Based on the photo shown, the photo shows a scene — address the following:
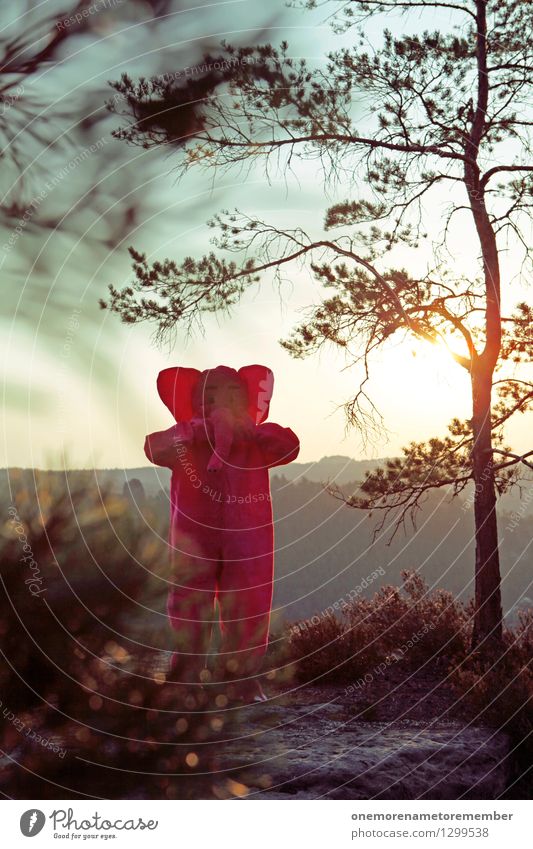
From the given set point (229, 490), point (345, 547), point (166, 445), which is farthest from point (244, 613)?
point (345, 547)

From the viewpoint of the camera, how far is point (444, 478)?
9.80 metres

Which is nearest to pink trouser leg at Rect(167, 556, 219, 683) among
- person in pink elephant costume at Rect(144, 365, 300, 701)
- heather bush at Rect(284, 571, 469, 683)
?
person in pink elephant costume at Rect(144, 365, 300, 701)

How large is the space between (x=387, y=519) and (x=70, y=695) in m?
6.22

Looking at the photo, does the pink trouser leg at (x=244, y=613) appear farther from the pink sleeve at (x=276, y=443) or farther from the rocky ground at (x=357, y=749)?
the pink sleeve at (x=276, y=443)

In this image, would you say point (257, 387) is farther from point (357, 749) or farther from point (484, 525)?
point (484, 525)

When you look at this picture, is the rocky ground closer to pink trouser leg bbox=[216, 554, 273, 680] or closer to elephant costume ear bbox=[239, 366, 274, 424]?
pink trouser leg bbox=[216, 554, 273, 680]

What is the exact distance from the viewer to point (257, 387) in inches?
289

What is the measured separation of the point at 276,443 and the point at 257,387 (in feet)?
1.66

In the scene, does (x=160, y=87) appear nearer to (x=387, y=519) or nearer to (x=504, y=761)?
(x=387, y=519)

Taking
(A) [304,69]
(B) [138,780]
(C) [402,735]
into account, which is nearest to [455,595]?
(C) [402,735]

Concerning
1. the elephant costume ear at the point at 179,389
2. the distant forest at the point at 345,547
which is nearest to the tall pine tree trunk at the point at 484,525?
the distant forest at the point at 345,547

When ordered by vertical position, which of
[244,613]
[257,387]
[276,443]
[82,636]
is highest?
[257,387]

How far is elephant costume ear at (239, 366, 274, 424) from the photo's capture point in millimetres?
7328

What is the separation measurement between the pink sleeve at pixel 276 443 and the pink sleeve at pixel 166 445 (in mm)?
589
